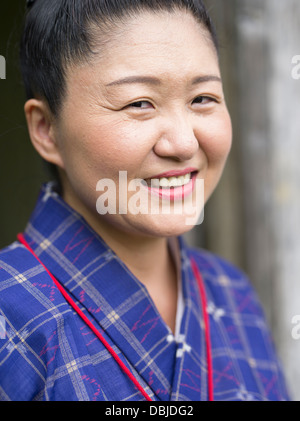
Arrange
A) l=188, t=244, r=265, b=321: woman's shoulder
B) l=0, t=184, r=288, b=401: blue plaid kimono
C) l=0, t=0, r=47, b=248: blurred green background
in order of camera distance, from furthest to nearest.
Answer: l=188, t=244, r=265, b=321: woman's shoulder < l=0, t=0, r=47, b=248: blurred green background < l=0, t=184, r=288, b=401: blue plaid kimono

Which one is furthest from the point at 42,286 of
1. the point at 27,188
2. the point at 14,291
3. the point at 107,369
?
the point at 27,188

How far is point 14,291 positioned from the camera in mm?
979

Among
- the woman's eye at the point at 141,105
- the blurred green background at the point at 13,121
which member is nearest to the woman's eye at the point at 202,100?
the woman's eye at the point at 141,105

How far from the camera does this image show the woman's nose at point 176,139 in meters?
0.98

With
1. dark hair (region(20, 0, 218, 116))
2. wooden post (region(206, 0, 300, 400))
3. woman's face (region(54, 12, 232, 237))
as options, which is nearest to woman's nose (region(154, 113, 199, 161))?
woman's face (region(54, 12, 232, 237))

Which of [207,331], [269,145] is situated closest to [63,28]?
[207,331]

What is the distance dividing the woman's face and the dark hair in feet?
0.07

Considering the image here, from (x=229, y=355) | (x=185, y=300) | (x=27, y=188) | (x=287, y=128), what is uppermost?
(x=287, y=128)

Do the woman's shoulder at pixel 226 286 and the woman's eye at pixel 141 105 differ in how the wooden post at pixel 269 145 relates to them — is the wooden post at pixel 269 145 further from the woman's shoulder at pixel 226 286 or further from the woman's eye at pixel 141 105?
the woman's eye at pixel 141 105

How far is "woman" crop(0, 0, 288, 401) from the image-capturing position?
97 centimetres

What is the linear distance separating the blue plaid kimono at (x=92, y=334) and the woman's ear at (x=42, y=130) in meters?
0.11

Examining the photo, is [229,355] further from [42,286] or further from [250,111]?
[250,111]

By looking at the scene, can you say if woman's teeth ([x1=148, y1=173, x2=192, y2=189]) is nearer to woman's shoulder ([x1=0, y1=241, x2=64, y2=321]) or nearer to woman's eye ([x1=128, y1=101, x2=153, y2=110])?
woman's eye ([x1=128, y1=101, x2=153, y2=110])
